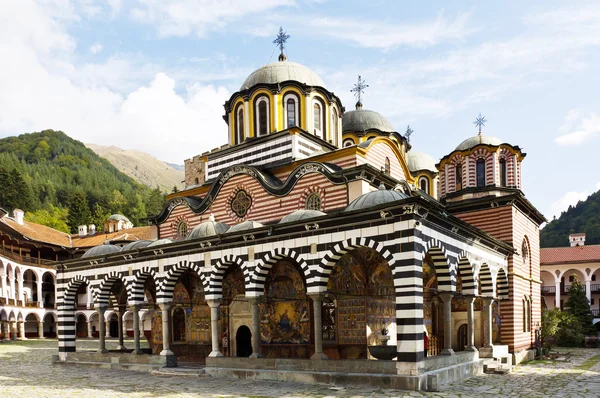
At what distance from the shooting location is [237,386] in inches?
539

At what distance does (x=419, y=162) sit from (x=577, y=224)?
130 feet

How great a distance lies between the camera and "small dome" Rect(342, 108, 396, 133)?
28062 millimetres

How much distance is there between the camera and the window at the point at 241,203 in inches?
782

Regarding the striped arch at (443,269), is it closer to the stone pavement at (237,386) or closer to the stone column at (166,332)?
the stone pavement at (237,386)

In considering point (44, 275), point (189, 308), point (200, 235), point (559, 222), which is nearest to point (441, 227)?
point (200, 235)

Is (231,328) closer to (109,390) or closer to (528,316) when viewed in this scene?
(109,390)

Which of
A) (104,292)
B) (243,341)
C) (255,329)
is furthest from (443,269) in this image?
(104,292)

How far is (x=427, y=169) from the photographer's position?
29.7 m

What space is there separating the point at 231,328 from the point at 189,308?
7.39 ft

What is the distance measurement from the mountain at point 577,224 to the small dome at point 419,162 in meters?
34.0

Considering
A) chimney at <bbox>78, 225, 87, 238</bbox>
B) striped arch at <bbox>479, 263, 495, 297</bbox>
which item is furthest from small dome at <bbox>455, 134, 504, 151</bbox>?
chimney at <bbox>78, 225, 87, 238</bbox>

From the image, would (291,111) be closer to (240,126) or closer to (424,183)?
(240,126)

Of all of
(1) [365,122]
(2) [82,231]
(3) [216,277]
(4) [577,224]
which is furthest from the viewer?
(4) [577,224]

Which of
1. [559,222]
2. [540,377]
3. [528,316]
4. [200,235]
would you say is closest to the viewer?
[540,377]
